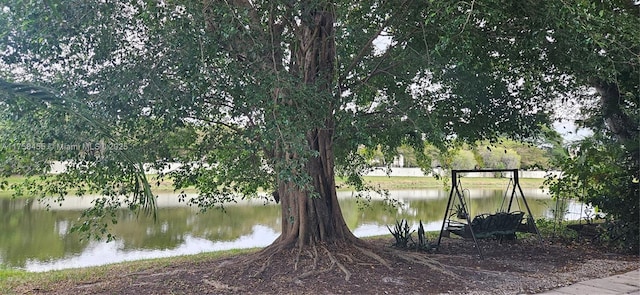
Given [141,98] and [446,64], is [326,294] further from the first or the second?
[446,64]

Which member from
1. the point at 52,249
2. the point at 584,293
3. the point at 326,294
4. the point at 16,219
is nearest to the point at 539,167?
the point at 584,293

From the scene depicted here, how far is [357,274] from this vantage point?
5.62 m

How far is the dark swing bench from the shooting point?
767cm

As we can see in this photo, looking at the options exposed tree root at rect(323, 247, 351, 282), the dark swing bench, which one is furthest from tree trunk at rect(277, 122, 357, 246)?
the dark swing bench

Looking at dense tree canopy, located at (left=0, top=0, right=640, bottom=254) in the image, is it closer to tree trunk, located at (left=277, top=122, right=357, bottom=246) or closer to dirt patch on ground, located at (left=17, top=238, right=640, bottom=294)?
tree trunk, located at (left=277, top=122, right=357, bottom=246)

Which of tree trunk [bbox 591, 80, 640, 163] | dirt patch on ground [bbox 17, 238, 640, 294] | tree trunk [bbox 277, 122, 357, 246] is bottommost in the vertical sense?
dirt patch on ground [bbox 17, 238, 640, 294]

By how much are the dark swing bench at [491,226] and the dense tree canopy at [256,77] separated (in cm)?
205

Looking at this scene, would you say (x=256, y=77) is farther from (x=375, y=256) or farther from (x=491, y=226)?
(x=491, y=226)

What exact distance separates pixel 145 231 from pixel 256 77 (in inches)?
336

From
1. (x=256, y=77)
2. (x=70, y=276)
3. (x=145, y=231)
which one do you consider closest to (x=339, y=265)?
(x=256, y=77)

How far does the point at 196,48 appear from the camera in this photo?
4672mm

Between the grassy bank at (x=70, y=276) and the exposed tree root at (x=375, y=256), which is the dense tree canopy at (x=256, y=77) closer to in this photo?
the exposed tree root at (x=375, y=256)

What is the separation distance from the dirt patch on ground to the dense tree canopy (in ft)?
1.82

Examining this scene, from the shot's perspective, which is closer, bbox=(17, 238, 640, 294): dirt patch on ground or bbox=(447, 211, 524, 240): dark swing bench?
bbox=(17, 238, 640, 294): dirt patch on ground
